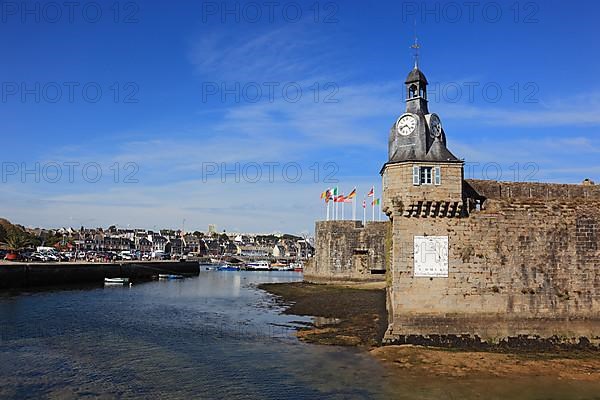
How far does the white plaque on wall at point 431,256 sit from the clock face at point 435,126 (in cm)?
472

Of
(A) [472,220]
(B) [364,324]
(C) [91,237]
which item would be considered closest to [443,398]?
(A) [472,220]

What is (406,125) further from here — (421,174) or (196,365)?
(196,365)

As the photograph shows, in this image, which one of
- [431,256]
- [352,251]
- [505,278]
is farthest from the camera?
[352,251]

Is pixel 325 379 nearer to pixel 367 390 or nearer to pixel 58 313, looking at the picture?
pixel 367 390

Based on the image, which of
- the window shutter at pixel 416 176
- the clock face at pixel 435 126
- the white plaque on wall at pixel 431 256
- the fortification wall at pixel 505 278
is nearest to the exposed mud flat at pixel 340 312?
the fortification wall at pixel 505 278

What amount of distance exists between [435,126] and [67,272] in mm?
45040

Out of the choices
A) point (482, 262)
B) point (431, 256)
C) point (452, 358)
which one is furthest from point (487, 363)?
point (431, 256)

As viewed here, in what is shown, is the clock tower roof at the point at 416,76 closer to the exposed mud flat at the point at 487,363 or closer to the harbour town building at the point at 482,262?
the harbour town building at the point at 482,262

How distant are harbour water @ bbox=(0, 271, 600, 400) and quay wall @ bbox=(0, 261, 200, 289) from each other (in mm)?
16825

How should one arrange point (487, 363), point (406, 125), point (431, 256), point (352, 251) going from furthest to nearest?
1. point (352, 251)
2. point (406, 125)
3. point (431, 256)
4. point (487, 363)

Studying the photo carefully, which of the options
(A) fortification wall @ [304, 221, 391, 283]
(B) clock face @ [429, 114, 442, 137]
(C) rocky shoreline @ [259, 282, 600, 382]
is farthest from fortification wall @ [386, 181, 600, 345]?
(A) fortification wall @ [304, 221, 391, 283]

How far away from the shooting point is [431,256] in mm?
20469

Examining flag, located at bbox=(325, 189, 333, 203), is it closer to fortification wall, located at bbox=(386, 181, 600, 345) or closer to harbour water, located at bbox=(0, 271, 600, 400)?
harbour water, located at bbox=(0, 271, 600, 400)

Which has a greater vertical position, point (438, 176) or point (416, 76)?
point (416, 76)
